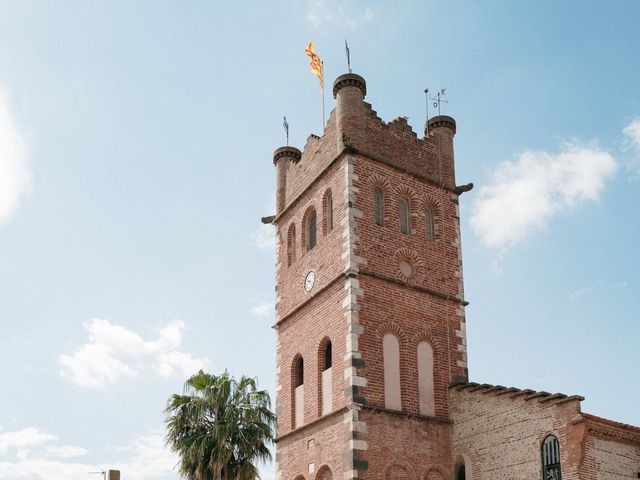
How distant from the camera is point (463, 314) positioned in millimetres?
26922

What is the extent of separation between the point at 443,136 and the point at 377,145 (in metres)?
3.07

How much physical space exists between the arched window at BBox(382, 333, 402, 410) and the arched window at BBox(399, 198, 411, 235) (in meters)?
3.75

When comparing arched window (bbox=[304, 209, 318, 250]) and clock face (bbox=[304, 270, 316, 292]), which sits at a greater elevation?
arched window (bbox=[304, 209, 318, 250])

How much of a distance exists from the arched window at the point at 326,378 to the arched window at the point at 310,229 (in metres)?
3.75

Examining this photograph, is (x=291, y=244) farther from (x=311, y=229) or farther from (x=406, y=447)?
(x=406, y=447)

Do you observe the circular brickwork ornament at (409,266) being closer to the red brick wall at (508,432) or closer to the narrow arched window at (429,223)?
the narrow arched window at (429,223)

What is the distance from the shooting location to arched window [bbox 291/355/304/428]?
26011mm

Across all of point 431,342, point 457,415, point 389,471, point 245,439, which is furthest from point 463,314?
point 245,439

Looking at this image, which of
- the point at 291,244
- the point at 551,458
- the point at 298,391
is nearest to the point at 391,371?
the point at 298,391

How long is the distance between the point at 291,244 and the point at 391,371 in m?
6.54

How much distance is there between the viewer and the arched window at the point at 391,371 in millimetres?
24281

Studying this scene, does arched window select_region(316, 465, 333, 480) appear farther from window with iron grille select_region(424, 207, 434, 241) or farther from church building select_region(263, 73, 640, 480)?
window with iron grille select_region(424, 207, 434, 241)

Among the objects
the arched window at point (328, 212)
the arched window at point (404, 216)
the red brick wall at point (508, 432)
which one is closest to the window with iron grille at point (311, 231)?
the arched window at point (328, 212)

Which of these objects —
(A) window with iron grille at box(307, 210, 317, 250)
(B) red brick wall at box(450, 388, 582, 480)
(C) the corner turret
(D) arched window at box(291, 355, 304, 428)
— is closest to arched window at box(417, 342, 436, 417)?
(B) red brick wall at box(450, 388, 582, 480)
